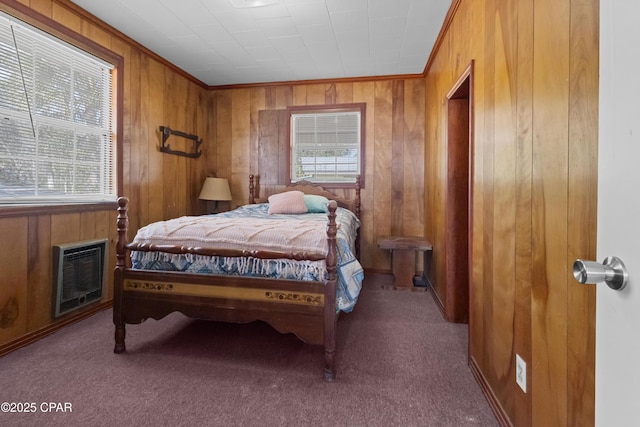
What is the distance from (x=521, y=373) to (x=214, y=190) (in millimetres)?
3588

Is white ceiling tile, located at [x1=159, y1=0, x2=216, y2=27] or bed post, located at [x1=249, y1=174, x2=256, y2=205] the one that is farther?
bed post, located at [x1=249, y1=174, x2=256, y2=205]

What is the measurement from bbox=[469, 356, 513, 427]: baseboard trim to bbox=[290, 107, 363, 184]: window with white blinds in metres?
2.60

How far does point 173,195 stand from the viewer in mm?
3639

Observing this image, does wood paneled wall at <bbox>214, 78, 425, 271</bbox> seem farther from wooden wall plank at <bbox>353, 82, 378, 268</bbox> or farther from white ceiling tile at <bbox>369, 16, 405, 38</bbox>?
white ceiling tile at <bbox>369, 16, 405, 38</bbox>

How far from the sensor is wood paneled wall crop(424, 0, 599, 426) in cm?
88

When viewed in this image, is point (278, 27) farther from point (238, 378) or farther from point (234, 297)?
point (238, 378)

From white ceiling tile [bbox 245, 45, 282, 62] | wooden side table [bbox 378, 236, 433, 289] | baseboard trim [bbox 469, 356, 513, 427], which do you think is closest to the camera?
baseboard trim [bbox 469, 356, 513, 427]

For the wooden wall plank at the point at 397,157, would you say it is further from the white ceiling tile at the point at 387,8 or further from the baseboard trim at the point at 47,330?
the baseboard trim at the point at 47,330

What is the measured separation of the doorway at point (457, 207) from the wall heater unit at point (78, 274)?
9.74 ft

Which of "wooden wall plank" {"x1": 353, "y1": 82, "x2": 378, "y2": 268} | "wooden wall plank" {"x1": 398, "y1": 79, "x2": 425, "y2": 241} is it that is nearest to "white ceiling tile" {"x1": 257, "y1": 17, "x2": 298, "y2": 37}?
"wooden wall plank" {"x1": 353, "y1": 82, "x2": 378, "y2": 268}

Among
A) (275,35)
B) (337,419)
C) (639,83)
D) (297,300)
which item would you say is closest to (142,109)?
(275,35)

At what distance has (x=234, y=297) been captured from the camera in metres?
1.84

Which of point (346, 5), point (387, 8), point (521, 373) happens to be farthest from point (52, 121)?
point (521, 373)

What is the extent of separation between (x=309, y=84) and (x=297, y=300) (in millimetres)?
3137
